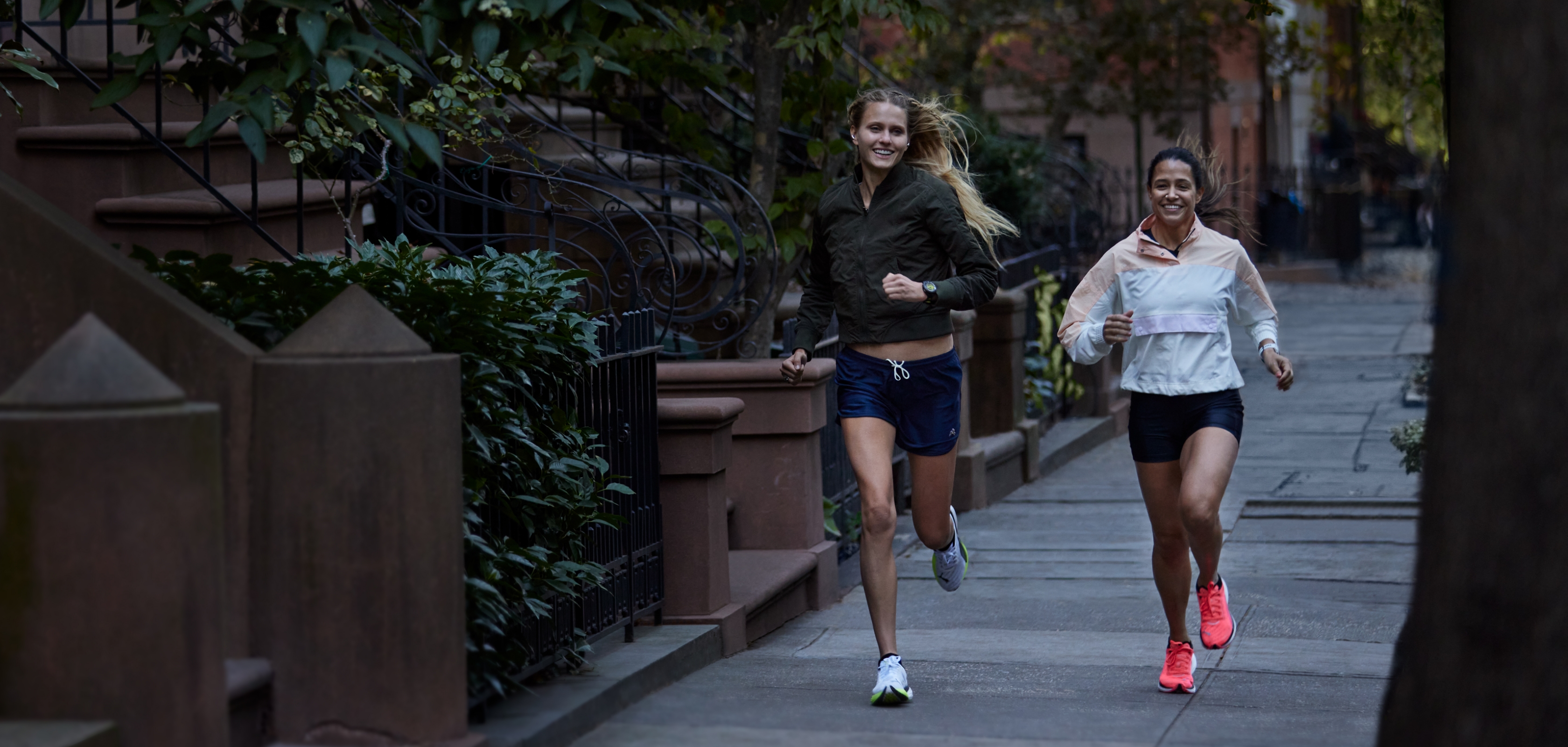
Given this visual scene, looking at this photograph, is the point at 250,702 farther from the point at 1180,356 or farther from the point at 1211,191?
the point at 1211,191

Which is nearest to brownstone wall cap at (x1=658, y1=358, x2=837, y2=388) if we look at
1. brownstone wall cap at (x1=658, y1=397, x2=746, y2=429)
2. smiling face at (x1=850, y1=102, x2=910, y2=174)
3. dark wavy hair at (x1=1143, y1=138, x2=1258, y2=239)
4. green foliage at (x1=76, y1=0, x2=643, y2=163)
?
brownstone wall cap at (x1=658, y1=397, x2=746, y2=429)

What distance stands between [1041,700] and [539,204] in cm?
441

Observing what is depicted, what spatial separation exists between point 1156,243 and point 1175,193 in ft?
0.62

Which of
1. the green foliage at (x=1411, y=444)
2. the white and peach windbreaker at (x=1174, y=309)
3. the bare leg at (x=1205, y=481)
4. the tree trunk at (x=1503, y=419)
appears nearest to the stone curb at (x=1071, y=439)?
the green foliage at (x=1411, y=444)

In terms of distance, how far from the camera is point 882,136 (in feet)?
18.4

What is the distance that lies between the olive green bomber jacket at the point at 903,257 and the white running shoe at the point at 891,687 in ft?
3.34

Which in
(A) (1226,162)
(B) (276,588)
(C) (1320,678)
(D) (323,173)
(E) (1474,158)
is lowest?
(C) (1320,678)

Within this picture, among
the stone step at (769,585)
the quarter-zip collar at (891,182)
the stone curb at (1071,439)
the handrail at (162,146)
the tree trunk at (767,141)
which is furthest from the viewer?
the stone curb at (1071,439)

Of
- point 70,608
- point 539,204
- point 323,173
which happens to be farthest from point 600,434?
point 539,204

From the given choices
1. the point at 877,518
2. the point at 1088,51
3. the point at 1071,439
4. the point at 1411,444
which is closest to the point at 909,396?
the point at 877,518

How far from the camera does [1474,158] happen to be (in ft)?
10.8

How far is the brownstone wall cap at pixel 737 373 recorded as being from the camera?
7070 millimetres

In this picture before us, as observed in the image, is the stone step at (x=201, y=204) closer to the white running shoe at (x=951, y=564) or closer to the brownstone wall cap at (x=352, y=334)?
the brownstone wall cap at (x=352, y=334)

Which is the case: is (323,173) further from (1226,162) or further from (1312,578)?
(1226,162)
